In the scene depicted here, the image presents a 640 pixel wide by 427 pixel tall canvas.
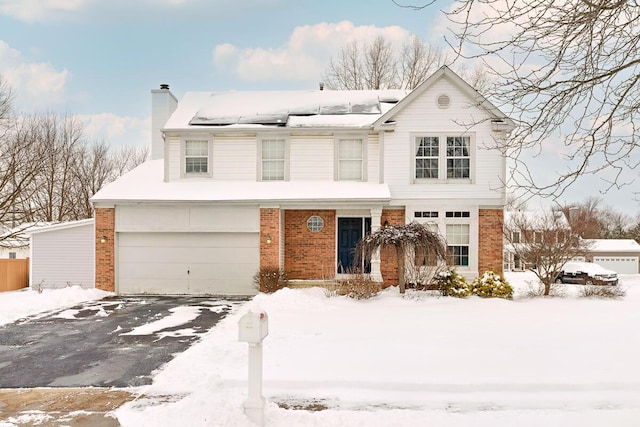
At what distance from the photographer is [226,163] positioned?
15625 millimetres

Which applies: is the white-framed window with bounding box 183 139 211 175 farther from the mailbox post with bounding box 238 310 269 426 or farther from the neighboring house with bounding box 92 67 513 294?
the mailbox post with bounding box 238 310 269 426

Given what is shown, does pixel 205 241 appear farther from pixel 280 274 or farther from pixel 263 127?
pixel 263 127

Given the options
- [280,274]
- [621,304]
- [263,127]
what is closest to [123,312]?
[280,274]

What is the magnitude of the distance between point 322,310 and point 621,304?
26.5ft

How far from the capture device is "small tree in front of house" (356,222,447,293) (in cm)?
1215

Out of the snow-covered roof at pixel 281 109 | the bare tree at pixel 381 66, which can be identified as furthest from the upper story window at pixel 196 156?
the bare tree at pixel 381 66

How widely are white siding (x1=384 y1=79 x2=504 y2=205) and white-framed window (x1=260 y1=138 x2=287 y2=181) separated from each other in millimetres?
3604

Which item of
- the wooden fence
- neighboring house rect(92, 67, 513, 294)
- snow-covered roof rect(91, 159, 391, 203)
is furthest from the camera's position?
the wooden fence

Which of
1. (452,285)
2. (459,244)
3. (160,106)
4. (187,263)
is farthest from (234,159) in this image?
(452,285)

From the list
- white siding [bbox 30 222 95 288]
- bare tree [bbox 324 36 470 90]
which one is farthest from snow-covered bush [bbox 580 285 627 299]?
bare tree [bbox 324 36 470 90]

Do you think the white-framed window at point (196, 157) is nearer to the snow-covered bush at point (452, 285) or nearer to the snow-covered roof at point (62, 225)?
the snow-covered roof at point (62, 225)

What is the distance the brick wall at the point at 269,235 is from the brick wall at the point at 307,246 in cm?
64

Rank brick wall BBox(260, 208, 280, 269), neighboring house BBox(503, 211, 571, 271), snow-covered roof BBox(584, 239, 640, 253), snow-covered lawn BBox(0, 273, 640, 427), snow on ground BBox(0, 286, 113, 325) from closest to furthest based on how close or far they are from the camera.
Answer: snow-covered lawn BBox(0, 273, 640, 427), snow on ground BBox(0, 286, 113, 325), neighboring house BBox(503, 211, 571, 271), brick wall BBox(260, 208, 280, 269), snow-covered roof BBox(584, 239, 640, 253)

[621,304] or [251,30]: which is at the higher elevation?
[251,30]
